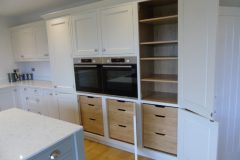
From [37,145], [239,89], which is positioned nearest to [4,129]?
[37,145]

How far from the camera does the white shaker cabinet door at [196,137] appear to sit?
4.93ft

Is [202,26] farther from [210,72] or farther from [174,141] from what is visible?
[174,141]

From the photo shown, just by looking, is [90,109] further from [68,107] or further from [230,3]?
[230,3]

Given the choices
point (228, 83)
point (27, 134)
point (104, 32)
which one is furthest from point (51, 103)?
point (228, 83)

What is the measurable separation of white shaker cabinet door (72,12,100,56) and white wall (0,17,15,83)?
2.47 meters

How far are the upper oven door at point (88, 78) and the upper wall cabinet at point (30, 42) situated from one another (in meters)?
1.24

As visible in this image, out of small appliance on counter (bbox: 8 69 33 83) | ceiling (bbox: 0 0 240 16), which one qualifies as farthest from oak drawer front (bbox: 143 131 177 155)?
small appliance on counter (bbox: 8 69 33 83)

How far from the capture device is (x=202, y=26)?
152 centimetres

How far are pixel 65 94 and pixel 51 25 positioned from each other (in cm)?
124

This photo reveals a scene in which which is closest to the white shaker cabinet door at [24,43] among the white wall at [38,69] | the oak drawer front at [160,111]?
the white wall at [38,69]

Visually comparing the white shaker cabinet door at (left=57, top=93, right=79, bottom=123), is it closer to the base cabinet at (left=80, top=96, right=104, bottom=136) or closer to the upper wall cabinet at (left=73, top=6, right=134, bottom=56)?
the base cabinet at (left=80, top=96, right=104, bottom=136)

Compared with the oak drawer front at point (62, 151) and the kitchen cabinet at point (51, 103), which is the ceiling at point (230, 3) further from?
the kitchen cabinet at point (51, 103)

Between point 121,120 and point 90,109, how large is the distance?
24.3 inches

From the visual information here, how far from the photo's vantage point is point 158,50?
8.43 ft
